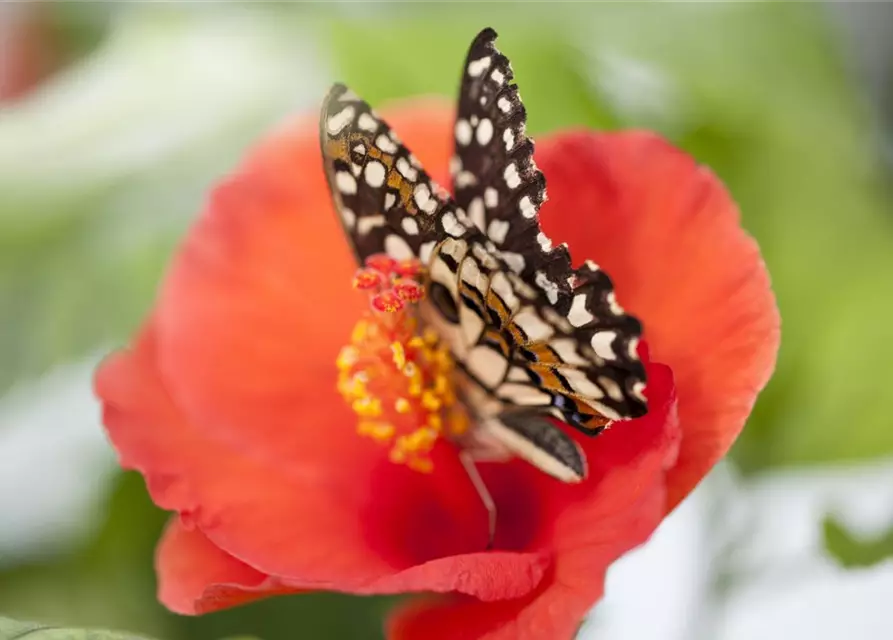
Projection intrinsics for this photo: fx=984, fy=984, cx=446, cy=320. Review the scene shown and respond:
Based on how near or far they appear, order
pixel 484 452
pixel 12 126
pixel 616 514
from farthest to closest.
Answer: pixel 12 126
pixel 484 452
pixel 616 514

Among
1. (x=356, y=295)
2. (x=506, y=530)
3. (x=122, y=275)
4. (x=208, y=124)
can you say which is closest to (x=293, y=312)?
(x=356, y=295)

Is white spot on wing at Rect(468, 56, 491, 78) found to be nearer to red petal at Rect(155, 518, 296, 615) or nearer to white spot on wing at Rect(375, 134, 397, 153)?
white spot on wing at Rect(375, 134, 397, 153)

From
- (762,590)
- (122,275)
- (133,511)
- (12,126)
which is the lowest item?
(762,590)

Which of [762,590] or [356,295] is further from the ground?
[356,295]

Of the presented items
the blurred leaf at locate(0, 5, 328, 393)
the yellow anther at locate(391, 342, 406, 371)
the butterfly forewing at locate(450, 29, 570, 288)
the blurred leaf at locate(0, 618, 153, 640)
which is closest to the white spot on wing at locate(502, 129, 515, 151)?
the butterfly forewing at locate(450, 29, 570, 288)

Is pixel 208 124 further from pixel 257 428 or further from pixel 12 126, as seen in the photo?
pixel 257 428

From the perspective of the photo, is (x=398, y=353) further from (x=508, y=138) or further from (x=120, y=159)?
(x=120, y=159)
